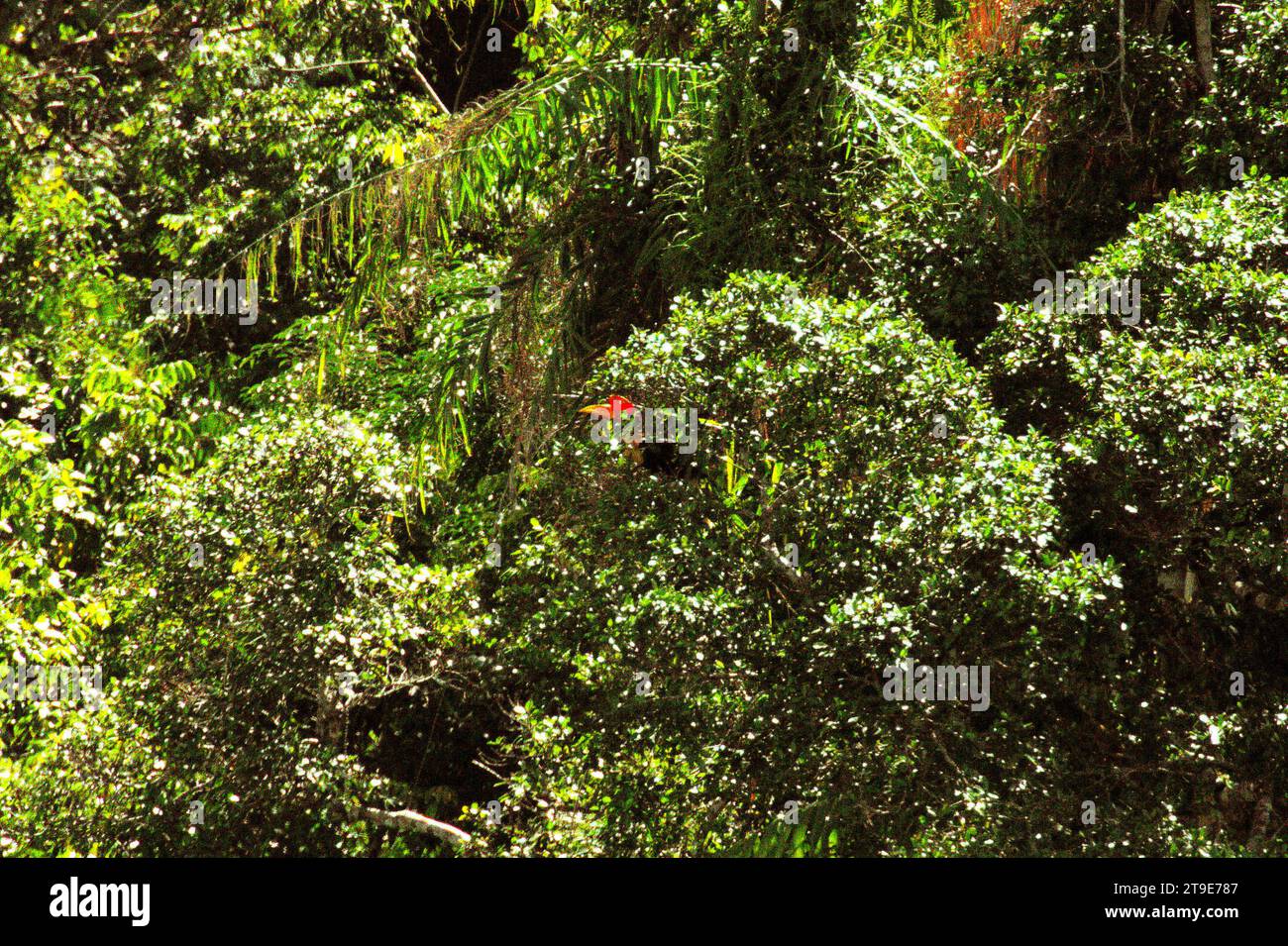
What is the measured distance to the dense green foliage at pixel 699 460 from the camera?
15.7 feet

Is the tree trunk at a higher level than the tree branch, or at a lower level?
higher

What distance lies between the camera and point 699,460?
5051 mm

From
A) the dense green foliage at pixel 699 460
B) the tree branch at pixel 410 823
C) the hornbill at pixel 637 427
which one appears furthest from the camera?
the tree branch at pixel 410 823

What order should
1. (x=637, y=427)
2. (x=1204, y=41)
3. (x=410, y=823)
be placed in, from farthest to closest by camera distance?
1. (x=410, y=823)
2. (x=1204, y=41)
3. (x=637, y=427)

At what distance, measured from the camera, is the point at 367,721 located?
28.1ft

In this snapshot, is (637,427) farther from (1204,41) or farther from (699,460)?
(1204,41)

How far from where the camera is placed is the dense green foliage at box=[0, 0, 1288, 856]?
477cm

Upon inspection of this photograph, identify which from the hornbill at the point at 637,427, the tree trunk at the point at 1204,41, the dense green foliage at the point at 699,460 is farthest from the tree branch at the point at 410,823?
the tree trunk at the point at 1204,41

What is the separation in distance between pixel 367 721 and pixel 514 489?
260cm

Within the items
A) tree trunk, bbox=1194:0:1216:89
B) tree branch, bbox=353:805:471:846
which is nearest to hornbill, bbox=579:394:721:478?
tree branch, bbox=353:805:471:846

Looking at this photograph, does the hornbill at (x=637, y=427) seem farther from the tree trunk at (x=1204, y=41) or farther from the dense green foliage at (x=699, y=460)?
the tree trunk at (x=1204, y=41)

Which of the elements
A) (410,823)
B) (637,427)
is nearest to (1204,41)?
(637,427)

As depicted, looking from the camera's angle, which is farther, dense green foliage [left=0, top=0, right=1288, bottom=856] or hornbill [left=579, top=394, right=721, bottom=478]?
hornbill [left=579, top=394, right=721, bottom=478]

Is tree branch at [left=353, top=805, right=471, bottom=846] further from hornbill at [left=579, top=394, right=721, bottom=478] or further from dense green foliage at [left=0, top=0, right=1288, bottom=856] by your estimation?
hornbill at [left=579, top=394, right=721, bottom=478]
